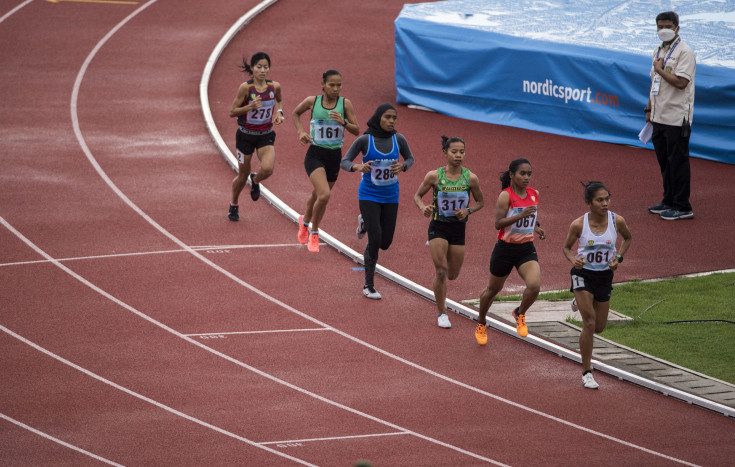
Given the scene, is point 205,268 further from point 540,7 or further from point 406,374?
point 540,7

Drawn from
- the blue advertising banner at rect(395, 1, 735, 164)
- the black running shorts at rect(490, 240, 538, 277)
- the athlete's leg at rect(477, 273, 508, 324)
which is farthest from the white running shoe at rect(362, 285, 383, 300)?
the blue advertising banner at rect(395, 1, 735, 164)

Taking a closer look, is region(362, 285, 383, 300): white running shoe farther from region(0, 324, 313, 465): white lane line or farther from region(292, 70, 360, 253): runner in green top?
region(0, 324, 313, 465): white lane line

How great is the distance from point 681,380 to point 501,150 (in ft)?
27.7

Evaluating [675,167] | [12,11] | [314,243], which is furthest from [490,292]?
[12,11]

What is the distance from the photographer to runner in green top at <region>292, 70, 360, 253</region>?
39.5 feet

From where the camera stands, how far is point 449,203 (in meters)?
10.5

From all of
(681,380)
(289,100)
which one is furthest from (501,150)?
(681,380)

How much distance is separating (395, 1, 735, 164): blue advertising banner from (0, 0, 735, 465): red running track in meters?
0.51

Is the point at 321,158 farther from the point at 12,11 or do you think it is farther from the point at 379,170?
the point at 12,11

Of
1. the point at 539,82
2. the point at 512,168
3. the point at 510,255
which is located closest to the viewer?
the point at 512,168

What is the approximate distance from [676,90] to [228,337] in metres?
7.66

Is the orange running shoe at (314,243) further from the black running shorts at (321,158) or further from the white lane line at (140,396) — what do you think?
the white lane line at (140,396)

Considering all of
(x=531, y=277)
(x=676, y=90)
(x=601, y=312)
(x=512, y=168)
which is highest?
(x=676, y=90)

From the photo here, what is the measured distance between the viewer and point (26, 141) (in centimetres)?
1714
